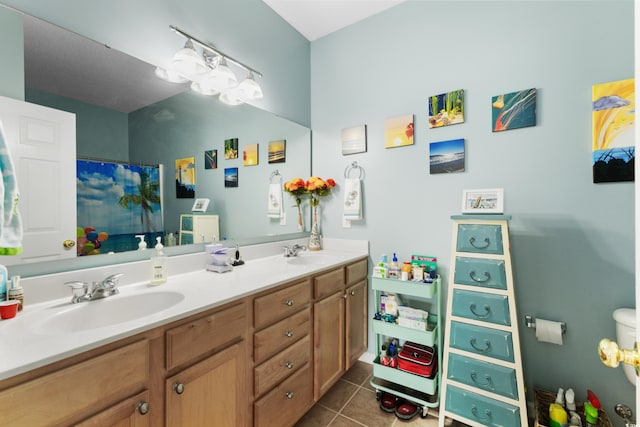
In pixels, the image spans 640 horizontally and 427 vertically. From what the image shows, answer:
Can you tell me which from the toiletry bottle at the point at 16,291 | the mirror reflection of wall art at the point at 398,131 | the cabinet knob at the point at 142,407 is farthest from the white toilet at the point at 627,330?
the toiletry bottle at the point at 16,291

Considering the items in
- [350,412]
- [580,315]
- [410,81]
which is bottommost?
[350,412]

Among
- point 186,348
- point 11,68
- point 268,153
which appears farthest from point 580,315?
point 11,68

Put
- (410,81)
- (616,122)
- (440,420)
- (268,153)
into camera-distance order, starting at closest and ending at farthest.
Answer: (616,122) < (440,420) < (410,81) < (268,153)

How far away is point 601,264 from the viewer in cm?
140

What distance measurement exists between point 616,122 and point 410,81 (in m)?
1.15

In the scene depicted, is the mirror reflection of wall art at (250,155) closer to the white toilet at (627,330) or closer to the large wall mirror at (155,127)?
the large wall mirror at (155,127)

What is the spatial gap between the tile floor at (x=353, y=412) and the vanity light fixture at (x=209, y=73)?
203cm

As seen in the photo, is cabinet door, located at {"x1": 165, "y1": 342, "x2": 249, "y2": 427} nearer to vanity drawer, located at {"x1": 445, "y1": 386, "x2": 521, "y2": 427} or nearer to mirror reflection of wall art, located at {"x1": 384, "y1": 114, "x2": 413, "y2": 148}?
vanity drawer, located at {"x1": 445, "y1": 386, "x2": 521, "y2": 427}

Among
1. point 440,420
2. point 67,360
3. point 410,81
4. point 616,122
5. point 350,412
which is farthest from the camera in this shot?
point 410,81

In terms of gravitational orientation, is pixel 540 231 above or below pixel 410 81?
below

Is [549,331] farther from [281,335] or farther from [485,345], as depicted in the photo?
[281,335]

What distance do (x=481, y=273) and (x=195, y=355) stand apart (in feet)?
4.51

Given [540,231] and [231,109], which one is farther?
[231,109]

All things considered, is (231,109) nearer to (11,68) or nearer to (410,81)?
(11,68)
